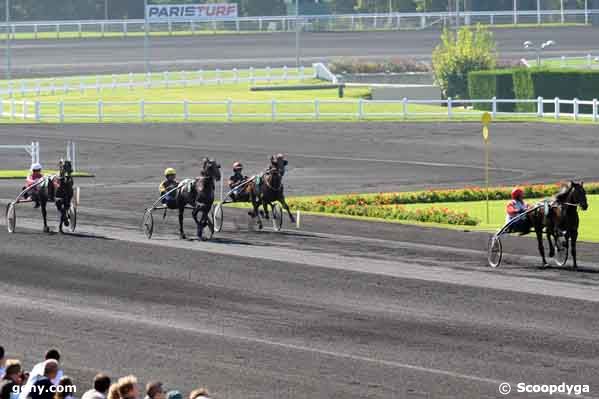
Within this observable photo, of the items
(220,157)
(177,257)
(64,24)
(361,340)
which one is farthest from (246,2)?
(361,340)

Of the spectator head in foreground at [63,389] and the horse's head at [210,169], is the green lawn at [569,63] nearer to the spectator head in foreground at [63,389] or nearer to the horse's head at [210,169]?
the horse's head at [210,169]

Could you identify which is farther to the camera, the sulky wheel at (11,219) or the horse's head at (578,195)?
the sulky wheel at (11,219)

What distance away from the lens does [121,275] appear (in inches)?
1040

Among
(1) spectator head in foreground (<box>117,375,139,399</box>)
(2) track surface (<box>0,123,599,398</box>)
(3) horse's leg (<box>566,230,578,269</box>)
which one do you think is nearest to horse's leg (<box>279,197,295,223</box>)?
(2) track surface (<box>0,123,599,398</box>)

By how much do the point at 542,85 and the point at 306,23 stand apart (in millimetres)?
44271

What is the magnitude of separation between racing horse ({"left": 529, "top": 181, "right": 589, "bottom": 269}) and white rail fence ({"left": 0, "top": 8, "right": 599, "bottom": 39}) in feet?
266

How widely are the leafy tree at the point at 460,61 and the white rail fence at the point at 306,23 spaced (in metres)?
31.2

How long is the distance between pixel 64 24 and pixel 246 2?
63.7 ft

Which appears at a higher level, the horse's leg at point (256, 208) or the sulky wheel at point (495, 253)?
the horse's leg at point (256, 208)

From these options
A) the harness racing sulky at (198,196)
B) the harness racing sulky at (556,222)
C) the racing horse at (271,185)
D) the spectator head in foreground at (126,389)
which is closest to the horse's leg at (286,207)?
the racing horse at (271,185)

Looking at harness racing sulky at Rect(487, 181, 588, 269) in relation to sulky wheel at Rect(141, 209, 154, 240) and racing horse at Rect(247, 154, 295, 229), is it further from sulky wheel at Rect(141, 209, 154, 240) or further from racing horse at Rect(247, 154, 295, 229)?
sulky wheel at Rect(141, 209, 154, 240)

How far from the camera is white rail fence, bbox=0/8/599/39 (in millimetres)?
108312

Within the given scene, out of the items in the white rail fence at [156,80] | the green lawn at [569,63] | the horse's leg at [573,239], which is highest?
the green lawn at [569,63]

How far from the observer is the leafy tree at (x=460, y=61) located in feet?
245
